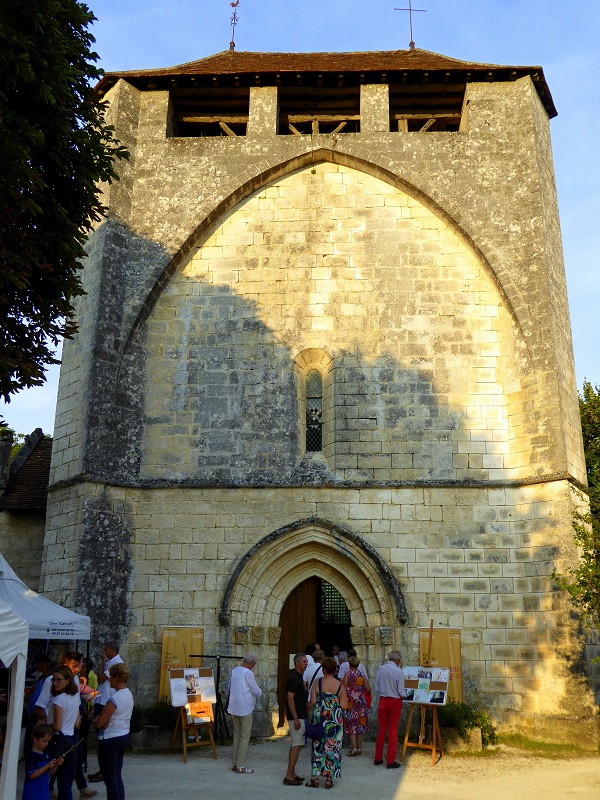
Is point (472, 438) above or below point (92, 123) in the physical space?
below

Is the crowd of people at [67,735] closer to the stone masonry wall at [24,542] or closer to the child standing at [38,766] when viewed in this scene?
the child standing at [38,766]

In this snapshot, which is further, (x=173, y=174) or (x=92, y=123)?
(x=173, y=174)

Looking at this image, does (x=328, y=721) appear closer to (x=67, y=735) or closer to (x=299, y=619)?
(x=67, y=735)

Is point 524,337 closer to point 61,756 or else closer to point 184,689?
point 184,689

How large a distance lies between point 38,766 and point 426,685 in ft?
15.4

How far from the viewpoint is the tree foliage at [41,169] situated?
664 cm

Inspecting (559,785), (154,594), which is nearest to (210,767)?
(154,594)

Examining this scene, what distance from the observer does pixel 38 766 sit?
222 inches

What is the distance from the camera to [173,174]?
12750 millimetres

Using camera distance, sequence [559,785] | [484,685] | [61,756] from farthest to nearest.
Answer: [484,685] < [559,785] < [61,756]

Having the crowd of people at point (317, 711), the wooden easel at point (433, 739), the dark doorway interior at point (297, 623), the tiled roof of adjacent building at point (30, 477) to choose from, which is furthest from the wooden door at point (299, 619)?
the tiled roof of adjacent building at point (30, 477)

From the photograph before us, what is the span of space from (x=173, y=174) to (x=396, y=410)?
530cm

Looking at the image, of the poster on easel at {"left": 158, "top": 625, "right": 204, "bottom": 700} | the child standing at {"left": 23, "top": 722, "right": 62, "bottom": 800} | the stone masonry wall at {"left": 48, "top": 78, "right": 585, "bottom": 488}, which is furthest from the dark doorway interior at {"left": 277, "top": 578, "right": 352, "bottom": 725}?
the child standing at {"left": 23, "top": 722, "right": 62, "bottom": 800}

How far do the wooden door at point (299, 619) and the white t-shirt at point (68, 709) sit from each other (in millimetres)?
5388
